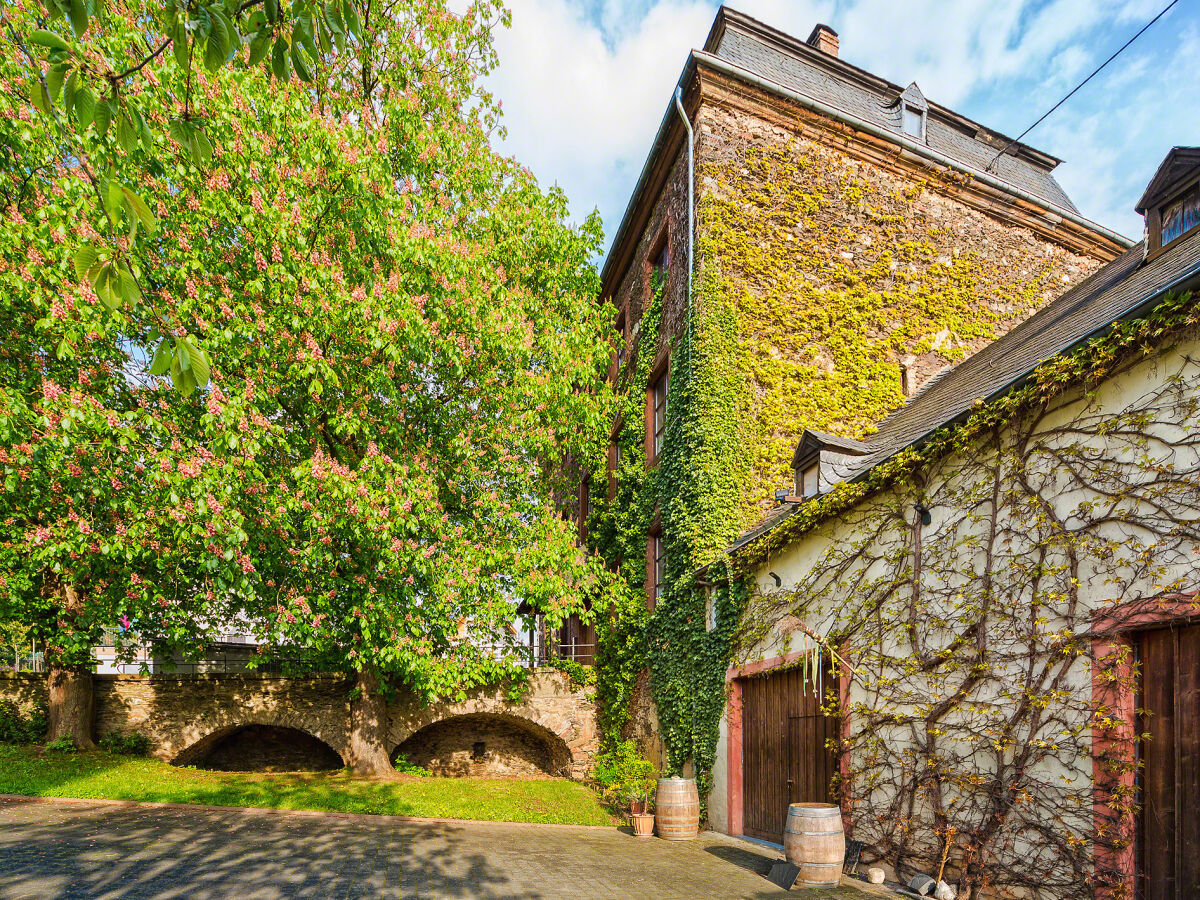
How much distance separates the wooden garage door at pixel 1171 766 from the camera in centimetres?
460

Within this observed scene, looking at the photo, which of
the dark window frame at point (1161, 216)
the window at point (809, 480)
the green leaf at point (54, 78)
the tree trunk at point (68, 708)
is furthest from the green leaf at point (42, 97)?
the tree trunk at point (68, 708)

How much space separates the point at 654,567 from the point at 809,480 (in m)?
4.72

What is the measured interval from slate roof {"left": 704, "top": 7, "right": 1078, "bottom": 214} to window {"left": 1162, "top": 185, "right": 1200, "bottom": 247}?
21.2 feet

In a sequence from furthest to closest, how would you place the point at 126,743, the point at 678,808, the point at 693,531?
the point at 126,743, the point at 693,531, the point at 678,808

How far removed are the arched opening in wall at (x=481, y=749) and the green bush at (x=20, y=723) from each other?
6883mm

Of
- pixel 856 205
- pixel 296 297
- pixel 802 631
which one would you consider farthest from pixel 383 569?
pixel 856 205

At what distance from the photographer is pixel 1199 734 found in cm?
460

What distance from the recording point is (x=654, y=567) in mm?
14281

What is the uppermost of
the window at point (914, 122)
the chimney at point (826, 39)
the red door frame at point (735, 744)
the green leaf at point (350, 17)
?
the chimney at point (826, 39)

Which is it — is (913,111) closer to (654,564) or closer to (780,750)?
(654,564)

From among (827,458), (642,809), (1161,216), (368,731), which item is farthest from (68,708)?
(1161,216)

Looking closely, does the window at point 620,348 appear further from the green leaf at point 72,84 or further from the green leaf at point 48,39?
the green leaf at point 48,39

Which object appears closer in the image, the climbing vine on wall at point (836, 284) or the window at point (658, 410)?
the climbing vine on wall at point (836, 284)

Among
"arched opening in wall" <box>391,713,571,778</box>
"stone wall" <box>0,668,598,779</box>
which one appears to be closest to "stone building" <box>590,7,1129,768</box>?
"stone wall" <box>0,668,598,779</box>
